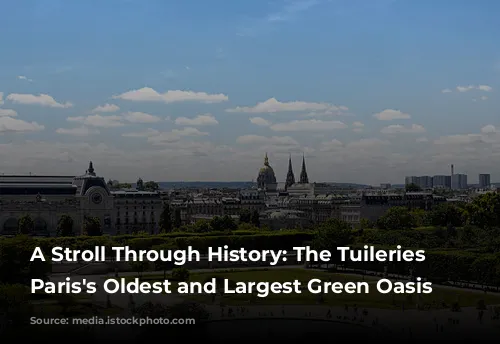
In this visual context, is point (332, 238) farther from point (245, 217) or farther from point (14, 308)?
point (245, 217)

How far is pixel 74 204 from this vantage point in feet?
437

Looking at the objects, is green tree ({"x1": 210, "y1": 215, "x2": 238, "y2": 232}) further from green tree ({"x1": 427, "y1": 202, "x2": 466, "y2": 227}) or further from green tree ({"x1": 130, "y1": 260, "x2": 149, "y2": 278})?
green tree ({"x1": 130, "y1": 260, "x2": 149, "y2": 278})

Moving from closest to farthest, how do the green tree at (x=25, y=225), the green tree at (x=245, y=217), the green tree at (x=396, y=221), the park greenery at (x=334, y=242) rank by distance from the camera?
the park greenery at (x=334, y=242), the green tree at (x=25, y=225), the green tree at (x=396, y=221), the green tree at (x=245, y=217)

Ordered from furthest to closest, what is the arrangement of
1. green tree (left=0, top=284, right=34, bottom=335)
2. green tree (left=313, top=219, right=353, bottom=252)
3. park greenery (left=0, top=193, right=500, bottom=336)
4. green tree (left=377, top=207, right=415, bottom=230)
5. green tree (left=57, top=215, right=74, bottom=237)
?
green tree (left=377, top=207, right=415, bottom=230) < green tree (left=57, top=215, right=74, bottom=237) < green tree (left=313, top=219, right=353, bottom=252) < park greenery (left=0, top=193, right=500, bottom=336) < green tree (left=0, top=284, right=34, bottom=335)

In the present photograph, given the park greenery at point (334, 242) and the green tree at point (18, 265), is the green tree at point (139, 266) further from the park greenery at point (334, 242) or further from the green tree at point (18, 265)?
the green tree at point (18, 265)

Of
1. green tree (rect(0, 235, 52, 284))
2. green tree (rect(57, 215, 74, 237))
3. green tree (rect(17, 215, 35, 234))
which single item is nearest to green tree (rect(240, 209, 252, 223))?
green tree (rect(57, 215, 74, 237))

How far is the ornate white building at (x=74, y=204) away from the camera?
130 m

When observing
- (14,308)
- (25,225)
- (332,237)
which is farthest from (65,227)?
(14,308)

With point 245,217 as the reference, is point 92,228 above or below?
below

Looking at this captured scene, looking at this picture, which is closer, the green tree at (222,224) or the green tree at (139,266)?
the green tree at (139,266)

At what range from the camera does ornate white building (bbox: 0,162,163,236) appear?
12975cm

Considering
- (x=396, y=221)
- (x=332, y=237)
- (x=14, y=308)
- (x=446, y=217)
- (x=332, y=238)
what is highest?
(x=446, y=217)

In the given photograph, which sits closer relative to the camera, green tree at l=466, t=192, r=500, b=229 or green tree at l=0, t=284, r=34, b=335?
green tree at l=0, t=284, r=34, b=335

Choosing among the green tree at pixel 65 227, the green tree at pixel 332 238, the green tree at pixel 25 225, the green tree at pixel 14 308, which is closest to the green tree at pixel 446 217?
the green tree at pixel 332 238
